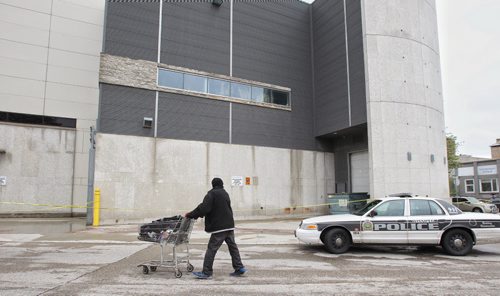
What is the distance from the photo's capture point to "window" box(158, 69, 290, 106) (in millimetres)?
19352

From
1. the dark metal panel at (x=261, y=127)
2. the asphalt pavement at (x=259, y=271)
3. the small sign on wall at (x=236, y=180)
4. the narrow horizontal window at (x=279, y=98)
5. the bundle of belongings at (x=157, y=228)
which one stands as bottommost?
the asphalt pavement at (x=259, y=271)

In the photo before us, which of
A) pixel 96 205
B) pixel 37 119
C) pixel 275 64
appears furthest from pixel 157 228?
pixel 275 64

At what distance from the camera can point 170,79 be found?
19.3 metres

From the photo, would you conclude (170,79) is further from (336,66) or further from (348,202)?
(348,202)

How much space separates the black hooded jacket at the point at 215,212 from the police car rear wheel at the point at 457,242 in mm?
5806

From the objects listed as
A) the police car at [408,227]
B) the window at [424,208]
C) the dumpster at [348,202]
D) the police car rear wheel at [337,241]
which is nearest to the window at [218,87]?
the dumpster at [348,202]

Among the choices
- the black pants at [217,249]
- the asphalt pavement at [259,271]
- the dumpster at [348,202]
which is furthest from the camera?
the dumpster at [348,202]

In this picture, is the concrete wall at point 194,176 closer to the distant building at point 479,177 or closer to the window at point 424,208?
the window at point 424,208

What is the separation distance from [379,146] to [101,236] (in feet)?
46.9

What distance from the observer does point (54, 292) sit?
546 centimetres

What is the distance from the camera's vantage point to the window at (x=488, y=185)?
4444 cm

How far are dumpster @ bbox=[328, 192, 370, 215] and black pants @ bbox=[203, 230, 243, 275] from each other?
1457cm

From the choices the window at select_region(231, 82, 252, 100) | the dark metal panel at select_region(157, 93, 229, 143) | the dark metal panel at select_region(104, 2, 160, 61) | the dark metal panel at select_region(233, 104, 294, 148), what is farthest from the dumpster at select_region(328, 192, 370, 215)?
the dark metal panel at select_region(104, 2, 160, 61)

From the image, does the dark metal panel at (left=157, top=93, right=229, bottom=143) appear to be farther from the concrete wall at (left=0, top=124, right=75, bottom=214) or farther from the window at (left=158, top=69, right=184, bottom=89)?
the concrete wall at (left=0, top=124, right=75, bottom=214)
